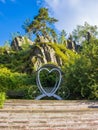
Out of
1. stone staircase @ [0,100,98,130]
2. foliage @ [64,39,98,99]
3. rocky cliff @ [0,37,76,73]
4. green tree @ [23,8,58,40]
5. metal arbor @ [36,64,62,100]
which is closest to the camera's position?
stone staircase @ [0,100,98,130]

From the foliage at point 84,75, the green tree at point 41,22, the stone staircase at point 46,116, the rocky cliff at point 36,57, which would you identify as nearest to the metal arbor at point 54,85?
the foliage at point 84,75

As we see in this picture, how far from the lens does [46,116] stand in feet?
36.3

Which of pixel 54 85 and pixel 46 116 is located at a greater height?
pixel 54 85

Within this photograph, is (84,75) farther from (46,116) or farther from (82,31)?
(82,31)

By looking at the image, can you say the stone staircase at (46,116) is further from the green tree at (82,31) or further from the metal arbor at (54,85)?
the green tree at (82,31)

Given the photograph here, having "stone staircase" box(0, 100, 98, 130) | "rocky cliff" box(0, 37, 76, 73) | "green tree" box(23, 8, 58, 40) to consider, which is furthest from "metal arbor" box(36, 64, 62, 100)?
"green tree" box(23, 8, 58, 40)

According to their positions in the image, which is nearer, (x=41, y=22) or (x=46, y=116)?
(x=46, y=116)

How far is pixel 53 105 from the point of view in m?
12.7

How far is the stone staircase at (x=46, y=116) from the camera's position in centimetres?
1038

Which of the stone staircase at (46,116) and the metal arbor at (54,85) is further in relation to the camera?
the metal arbor at (54,85)

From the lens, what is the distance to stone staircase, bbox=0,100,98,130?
1038cm

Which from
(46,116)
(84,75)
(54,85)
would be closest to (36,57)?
(54,85)

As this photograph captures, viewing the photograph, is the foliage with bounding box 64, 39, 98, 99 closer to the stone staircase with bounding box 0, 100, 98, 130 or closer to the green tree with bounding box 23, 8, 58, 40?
the stone staircase with bounding box 0, 100, 98, 130

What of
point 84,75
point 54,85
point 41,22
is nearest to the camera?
point 84,75
